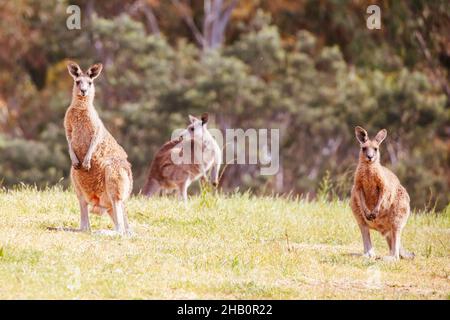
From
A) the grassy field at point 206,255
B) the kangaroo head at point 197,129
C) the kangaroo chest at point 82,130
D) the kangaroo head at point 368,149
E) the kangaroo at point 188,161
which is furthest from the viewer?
the kangaroo head at point 197,129

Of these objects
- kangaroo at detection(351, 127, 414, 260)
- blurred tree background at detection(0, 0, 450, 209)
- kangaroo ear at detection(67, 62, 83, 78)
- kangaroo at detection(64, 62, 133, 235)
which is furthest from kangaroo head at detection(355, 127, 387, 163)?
blurred tree background at detection(0, 0, 450, 209)

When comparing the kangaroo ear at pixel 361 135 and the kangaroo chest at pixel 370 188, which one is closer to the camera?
the kangaroo chest at pixel 370 188

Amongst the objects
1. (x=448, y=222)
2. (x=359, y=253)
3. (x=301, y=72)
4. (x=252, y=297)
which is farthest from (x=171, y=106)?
(x=252, y=297)

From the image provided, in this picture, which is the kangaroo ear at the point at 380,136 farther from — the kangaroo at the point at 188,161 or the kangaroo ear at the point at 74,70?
the kangaroo at the point at 188,161

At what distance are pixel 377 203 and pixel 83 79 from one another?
2828 mm

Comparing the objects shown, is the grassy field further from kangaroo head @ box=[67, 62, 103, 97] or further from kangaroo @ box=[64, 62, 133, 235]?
kangaroo head @ box=[67, 62, 103, 97]

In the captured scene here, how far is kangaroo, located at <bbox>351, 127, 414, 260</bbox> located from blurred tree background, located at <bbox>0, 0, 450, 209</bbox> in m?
13.7

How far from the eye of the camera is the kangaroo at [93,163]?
9.20 m

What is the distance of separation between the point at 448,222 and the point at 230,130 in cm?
1308

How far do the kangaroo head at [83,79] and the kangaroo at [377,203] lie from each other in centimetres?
250

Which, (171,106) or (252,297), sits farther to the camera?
(171,106)

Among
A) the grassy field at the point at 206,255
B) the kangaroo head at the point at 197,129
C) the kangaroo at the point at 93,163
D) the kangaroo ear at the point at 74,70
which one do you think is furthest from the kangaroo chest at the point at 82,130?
the kangaroo head at the point at 197,129
